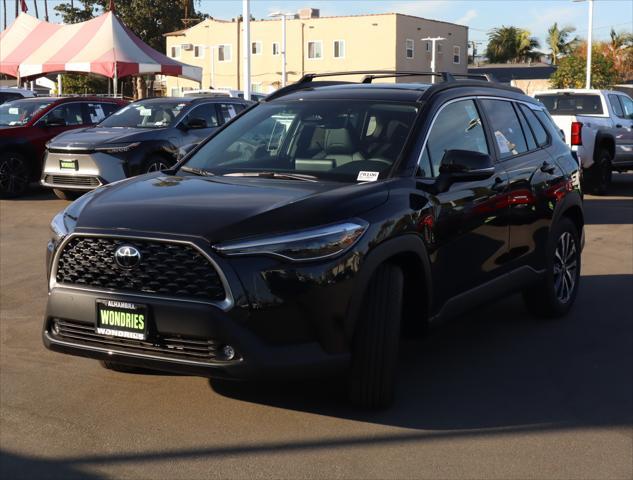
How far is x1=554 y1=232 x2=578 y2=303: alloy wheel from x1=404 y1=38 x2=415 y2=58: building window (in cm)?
5269

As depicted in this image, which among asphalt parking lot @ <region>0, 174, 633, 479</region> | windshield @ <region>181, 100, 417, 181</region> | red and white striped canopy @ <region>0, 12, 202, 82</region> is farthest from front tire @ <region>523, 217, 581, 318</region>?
red and white striped canopy @ <region>0, 12, 202, 82</region>

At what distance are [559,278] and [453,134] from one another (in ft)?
6.65

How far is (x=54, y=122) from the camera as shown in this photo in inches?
624

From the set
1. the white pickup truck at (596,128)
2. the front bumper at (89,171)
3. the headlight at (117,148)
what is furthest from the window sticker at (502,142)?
the white pickup truck at (596,128)

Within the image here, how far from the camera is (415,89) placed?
19.1 ft

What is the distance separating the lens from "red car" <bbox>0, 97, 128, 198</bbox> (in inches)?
597

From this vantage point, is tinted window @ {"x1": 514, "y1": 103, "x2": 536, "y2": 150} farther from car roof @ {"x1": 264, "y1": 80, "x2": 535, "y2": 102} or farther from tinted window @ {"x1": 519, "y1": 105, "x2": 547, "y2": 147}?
car roof @ {"x1": 264, "y1": 80, "x2": 535, "y2": 102}

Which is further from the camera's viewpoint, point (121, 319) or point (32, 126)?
point (32, 126)

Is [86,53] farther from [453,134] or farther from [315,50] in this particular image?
[315,50]

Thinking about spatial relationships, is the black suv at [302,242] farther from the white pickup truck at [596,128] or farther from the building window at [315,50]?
the building window at [315,50]

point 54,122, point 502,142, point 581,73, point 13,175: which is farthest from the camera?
point 581,73

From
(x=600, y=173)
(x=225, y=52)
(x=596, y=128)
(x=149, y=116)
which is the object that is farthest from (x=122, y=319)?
(x=225, y=52)

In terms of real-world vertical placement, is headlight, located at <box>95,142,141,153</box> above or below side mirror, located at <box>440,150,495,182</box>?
below

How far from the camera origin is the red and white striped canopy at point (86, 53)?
24.8 m
